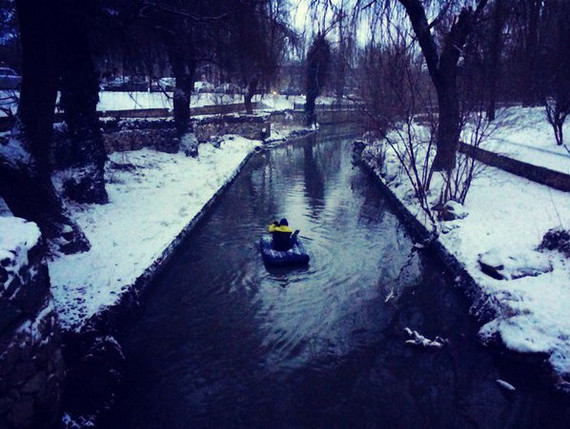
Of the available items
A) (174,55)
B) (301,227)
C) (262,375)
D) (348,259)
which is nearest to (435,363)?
(262,375)

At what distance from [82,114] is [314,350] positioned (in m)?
7.14

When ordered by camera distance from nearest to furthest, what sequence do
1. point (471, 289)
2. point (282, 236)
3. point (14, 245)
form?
point (14, 245) → point (471, 289) → point (282, 236)

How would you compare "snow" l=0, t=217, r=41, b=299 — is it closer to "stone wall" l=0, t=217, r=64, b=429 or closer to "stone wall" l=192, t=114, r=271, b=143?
"stone wall" l=0, t=217, r=64, b=429

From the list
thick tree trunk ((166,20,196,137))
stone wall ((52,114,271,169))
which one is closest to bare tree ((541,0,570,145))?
thick tree trunk ((166,20,196,137))

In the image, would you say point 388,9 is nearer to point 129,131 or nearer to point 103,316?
point 103,316

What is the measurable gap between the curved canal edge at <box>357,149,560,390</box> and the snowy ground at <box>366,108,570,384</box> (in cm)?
10

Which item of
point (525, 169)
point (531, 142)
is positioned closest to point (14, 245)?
→ point (525, 169)

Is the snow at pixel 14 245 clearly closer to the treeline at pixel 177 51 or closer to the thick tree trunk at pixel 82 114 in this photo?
the treeline at pixel 177 51

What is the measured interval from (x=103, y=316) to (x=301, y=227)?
21.5 ft

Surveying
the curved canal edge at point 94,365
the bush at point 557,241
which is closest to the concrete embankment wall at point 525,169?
the bush at point 557,241

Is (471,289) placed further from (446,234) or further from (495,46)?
(495,46)

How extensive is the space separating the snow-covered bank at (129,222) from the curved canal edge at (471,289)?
5.53 m

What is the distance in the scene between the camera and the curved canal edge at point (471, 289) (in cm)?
561

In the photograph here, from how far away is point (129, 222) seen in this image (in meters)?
9.58
